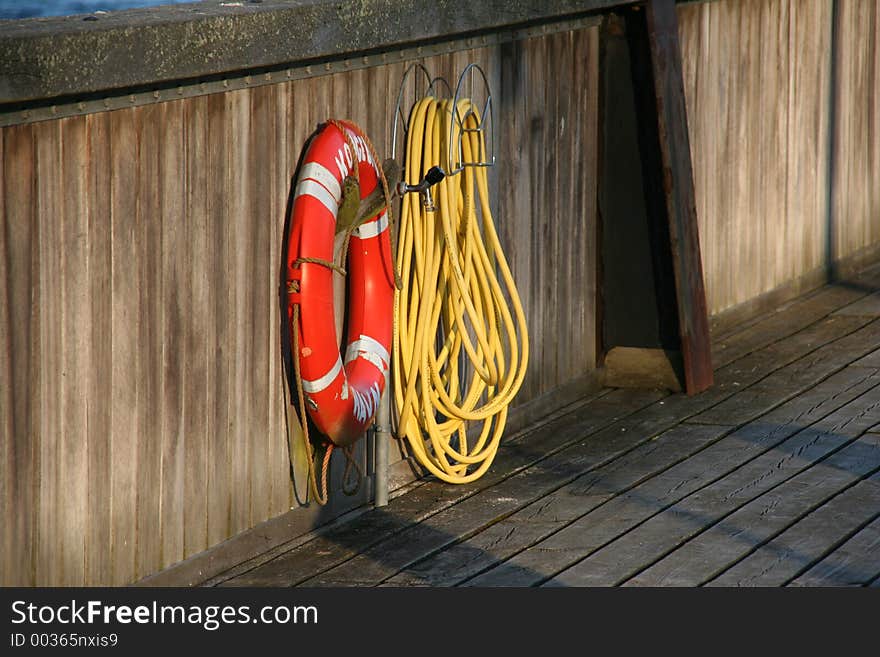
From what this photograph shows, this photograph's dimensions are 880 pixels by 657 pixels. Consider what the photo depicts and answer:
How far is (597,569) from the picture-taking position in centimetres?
425

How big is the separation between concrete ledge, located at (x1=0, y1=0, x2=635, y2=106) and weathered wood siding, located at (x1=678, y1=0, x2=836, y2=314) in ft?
6.65

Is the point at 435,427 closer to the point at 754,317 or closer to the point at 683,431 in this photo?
the point at 683,431

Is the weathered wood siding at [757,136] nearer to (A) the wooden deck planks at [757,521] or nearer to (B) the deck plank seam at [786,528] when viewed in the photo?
(A) the wooden deck planks at [757,521]

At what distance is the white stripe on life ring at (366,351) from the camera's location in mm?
4605

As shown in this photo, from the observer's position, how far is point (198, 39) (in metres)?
3.86

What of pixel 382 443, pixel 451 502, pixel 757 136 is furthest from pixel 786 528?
pixel 757 136

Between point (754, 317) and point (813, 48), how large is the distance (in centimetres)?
137

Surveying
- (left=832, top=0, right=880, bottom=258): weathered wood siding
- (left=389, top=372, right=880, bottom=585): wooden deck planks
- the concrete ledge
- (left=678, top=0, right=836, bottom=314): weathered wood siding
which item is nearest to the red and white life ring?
the concrete ledge

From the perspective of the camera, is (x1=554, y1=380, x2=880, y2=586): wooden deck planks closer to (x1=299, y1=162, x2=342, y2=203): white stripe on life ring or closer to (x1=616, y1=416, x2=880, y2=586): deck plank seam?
(x1=616, y1=416, x2=880, y2=586): deck plank seam

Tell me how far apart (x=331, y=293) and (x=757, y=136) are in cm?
353

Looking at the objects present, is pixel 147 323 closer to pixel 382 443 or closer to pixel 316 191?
pixel 316 191

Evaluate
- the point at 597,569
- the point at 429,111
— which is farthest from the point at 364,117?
the point at 597,569

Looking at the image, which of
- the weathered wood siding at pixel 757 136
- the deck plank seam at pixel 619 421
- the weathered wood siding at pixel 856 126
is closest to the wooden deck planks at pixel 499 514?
the deck plank seam at pixel 619 421
